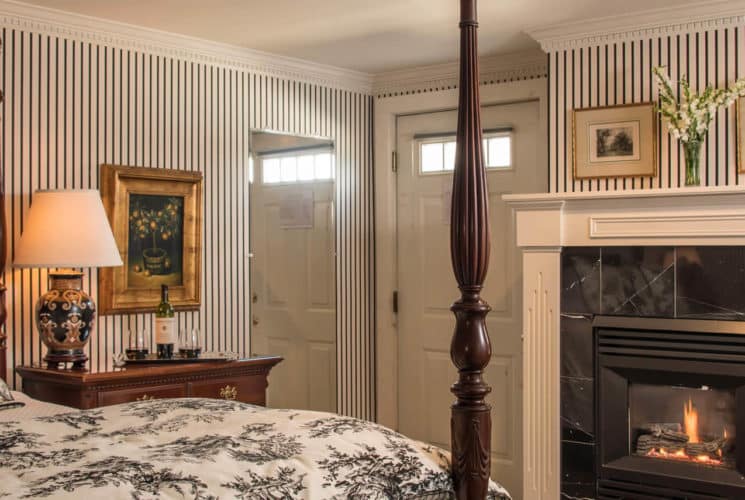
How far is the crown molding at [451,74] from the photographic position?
193 inches

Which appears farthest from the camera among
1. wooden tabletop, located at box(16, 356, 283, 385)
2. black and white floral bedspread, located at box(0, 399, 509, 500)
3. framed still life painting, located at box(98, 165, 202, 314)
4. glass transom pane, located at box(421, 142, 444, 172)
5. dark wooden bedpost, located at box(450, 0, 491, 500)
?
glass transom pane, located at box(421, 142, 444, 172)

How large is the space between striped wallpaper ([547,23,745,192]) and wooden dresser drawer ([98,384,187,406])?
6.69 feet

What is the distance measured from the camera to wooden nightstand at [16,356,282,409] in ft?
12.0

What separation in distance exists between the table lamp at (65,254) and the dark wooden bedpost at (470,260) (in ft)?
6.56

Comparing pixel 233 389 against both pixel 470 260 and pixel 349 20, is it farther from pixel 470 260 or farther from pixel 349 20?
pixel 470 260

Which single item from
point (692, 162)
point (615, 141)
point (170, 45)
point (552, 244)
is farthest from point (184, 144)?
point (692, 162)

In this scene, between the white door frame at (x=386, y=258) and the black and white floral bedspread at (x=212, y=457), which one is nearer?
the black and white floral bedspread at (x=212, y=457)

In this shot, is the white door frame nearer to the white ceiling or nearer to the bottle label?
the white ceiling

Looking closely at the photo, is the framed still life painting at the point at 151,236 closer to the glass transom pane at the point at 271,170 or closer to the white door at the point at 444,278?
the glass transom pane at the point at 271,170

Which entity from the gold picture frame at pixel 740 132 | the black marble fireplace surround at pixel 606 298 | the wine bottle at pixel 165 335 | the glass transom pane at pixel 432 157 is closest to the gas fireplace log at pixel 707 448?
the black marble fireplace surround at pixel 606 298

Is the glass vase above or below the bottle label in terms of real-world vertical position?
above

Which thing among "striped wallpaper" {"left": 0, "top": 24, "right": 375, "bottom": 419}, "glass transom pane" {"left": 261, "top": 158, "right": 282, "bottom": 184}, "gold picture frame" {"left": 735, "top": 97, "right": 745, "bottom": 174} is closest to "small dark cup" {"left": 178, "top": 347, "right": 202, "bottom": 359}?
"striped wallpaper" {"left": 0, "top": 24, "right": 375, "bottom": 419}

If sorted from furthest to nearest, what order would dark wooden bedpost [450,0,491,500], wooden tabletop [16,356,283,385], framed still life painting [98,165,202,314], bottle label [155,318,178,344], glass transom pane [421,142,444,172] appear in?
glass transom pane [421,142,444,172], framed still life painting [98,165,202,314], bottle label [155,318,178,344], wooden tabletop [16,356,283,385], dark wooden bedpost [450,0,491,500]

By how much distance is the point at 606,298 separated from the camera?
4.07m
